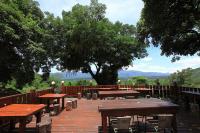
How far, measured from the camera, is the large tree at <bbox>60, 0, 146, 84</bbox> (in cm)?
3066

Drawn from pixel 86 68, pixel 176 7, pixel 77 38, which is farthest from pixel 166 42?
pixel 86 68

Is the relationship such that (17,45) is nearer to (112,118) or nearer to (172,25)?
(172,25)

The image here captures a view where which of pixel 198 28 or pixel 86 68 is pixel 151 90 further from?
pixel 86 68

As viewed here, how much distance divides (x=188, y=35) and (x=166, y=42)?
1.40 meters

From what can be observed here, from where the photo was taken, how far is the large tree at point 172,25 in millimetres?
14369

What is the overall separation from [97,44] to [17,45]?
40.8ft

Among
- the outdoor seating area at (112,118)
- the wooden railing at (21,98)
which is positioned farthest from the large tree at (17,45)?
the outdoor seating area at (112,118)

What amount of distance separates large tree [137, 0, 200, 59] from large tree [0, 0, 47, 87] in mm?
6534

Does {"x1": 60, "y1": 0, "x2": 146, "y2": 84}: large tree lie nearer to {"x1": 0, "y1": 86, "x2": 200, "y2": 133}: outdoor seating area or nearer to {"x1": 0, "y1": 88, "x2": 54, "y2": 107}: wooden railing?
{"x1": 0, "y1": 88, "x2": 54, "y2": 107}: wooden railing

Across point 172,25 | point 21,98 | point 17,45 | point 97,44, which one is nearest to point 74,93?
point 97,44

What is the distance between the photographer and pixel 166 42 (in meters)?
20.1

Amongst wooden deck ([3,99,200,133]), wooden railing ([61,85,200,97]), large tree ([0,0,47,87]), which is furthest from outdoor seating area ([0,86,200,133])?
wooden railing ([61,85,200,97])

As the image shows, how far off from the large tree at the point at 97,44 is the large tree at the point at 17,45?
9013 mm

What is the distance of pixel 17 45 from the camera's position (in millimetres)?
19391
